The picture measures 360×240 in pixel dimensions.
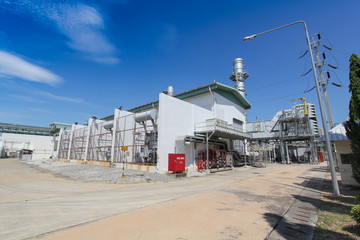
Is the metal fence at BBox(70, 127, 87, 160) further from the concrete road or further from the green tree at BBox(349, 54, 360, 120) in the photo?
the green tree at BBox(349, 54, 360, 120)

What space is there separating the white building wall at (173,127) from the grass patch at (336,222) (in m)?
12.5

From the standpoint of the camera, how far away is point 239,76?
38312mm

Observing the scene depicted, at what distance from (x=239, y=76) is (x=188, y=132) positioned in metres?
24.8

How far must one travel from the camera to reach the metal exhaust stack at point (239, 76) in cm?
3776

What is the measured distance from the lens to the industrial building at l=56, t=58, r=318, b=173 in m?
18.2

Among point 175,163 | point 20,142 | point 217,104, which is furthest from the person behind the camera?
point 20,142

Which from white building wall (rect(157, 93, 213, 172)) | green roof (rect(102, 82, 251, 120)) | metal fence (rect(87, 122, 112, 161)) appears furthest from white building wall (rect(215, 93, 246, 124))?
metal fence (rect(87, 122, 112, 161))

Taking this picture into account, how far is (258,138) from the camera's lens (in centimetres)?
3903

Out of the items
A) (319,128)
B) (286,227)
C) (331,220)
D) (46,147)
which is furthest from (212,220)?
(46,147)

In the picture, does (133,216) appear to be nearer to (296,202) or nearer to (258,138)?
(296,202)

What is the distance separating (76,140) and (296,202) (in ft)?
125

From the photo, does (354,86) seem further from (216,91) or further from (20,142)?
(20,142)

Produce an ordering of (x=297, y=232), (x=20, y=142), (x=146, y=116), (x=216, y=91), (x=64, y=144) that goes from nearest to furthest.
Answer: (x=297, y=232), (x=146, y=116), (x=216, y=91), (x=64, y=144), (x=20, y=142)

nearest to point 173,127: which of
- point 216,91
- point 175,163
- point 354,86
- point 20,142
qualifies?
point 175,163
